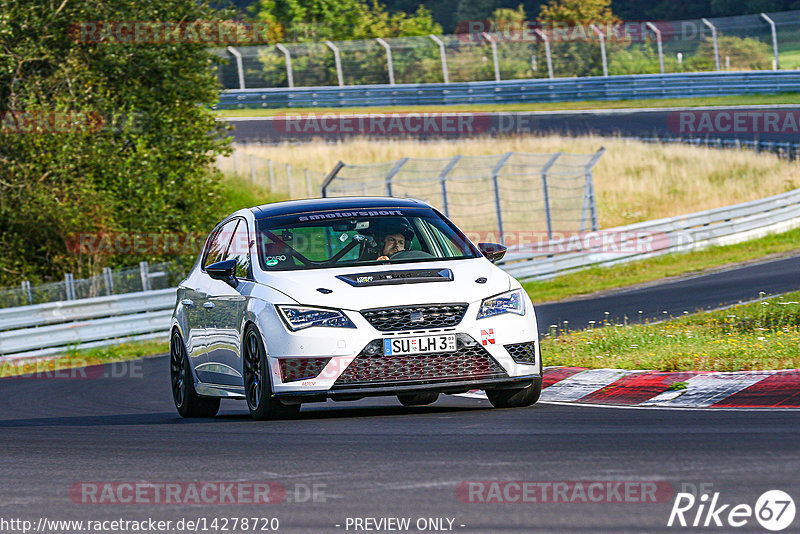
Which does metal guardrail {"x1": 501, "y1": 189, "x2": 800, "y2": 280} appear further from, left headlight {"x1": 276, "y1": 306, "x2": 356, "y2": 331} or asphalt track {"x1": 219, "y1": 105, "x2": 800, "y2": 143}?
left headlight {"x1": 276, "y1": 306, "x2": 356, "y2": 331}

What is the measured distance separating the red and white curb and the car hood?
133cm

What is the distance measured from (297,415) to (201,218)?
20.1 metres

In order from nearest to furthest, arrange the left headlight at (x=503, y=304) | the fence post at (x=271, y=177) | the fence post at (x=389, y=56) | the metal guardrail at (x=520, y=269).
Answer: the left headlight at (x=503, y=304) → the metal guardrail at (x=520, y=269) → the fence post at (x=271, y=177) → the fence post at (x=389, y=56)

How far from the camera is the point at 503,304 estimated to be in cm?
920

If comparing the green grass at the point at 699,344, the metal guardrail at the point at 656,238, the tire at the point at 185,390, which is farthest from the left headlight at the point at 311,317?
the metal guardrail at the point at 656,238

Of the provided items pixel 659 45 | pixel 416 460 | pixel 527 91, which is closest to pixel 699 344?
pixel 416 460

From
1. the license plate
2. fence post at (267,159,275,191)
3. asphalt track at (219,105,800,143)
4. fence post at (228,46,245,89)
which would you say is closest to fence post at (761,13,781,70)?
asphalt track at (219,105,800,143)

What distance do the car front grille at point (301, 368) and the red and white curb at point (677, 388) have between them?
216 cm

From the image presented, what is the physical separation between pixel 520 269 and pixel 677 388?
16790 mm

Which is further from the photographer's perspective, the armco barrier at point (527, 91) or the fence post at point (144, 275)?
the armco barrier at point (527, 91)

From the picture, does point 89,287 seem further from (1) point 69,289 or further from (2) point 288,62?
(2) point 288,62

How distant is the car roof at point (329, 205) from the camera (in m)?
10.4

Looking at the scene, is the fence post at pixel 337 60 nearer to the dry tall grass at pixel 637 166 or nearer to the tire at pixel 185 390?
the dry tall grass at pixel 637 166

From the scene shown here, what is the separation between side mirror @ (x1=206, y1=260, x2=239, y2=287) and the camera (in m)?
10.0
